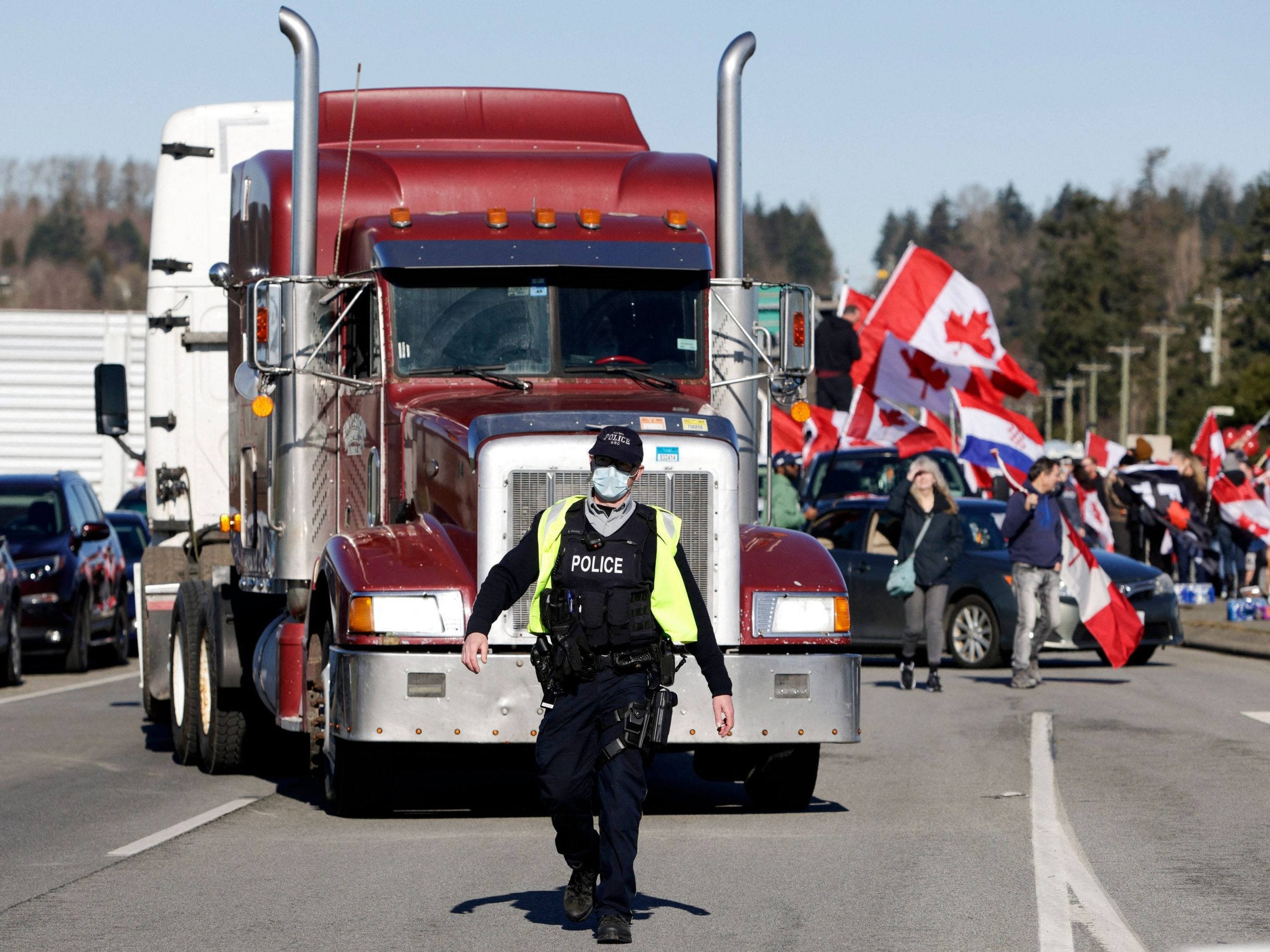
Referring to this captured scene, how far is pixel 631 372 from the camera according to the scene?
1138 centimetres

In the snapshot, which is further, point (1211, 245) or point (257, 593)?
point (1211, 245)

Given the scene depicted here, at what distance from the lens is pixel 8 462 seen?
96.5 feet

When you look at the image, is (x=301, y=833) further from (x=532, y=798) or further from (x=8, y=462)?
(x=8, y=462)

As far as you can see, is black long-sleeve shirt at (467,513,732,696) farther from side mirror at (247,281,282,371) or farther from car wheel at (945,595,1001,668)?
car wheel at (945,595,1001,668)

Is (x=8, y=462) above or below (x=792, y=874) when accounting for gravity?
above

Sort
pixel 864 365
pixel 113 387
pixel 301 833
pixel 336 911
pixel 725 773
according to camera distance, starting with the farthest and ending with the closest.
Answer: pixel 864 365
pixel 113 387
pixel 725 773
pixel 301 833
pixel 336 911

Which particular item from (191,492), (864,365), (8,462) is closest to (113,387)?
(191,492)

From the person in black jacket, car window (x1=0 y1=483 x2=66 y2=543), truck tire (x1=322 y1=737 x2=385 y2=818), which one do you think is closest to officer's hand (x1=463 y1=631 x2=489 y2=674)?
truck tire (x1=322 y1=737 x2=385 y2=818)

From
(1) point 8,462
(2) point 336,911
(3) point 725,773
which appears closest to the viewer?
(2) point 336,911

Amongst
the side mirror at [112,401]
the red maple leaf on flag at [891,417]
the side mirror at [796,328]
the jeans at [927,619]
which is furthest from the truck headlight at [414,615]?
the red maple leaf on flag at [891,417]

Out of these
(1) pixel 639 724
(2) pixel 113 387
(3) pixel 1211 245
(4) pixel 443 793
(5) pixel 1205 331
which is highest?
(3) pixel 1211 245

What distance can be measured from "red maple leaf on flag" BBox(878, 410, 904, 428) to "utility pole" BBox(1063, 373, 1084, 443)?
3054 inches

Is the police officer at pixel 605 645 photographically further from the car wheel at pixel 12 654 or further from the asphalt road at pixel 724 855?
the car wheel at pixel 12 654

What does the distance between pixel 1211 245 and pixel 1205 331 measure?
7714cm
